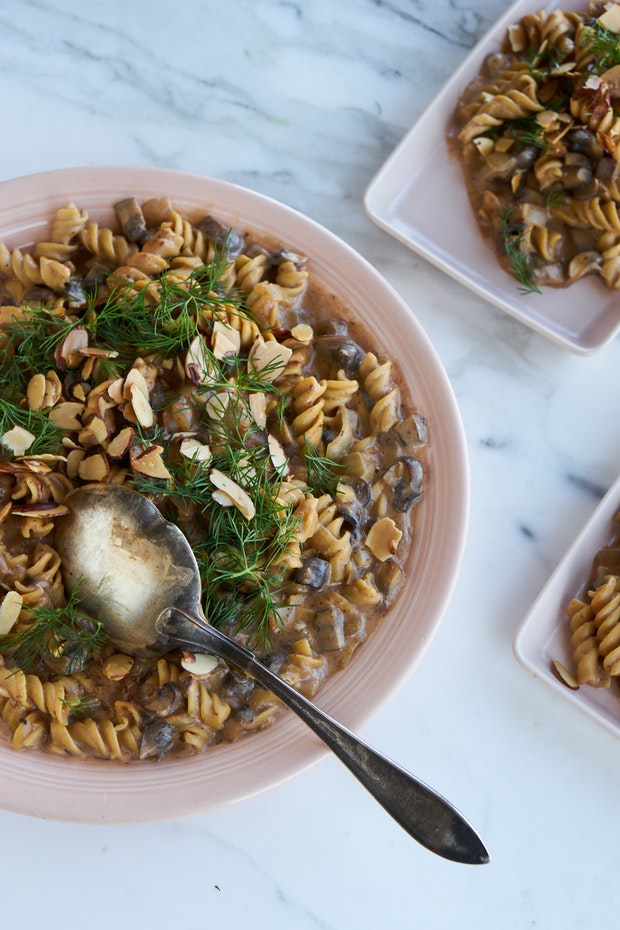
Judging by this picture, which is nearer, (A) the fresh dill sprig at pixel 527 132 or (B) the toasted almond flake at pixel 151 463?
(B) the toasted almond flake at pixel 151 463

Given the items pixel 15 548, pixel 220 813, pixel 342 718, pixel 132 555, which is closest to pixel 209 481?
pixel 132 555

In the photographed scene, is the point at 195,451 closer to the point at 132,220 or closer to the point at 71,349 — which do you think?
the point at 71,349

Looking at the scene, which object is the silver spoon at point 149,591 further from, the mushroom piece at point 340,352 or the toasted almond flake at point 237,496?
the mushroom piece at point 340,352

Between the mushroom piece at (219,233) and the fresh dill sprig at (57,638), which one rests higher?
the mushroom piece at (219,233)

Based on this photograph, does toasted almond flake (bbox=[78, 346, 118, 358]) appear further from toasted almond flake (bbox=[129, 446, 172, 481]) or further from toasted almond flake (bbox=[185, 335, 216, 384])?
toasted almond flake (bbox=[129, 446, 172, 481])

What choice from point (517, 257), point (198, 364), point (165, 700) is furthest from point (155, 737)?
point (517, 257)

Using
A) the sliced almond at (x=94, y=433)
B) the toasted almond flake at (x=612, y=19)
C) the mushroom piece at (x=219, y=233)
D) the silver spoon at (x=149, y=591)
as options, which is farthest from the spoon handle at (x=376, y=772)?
the toasted almond flake at (x=612, y=19)

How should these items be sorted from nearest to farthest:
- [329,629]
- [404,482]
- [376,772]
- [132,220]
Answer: [376,772], [329,629], [404,482], [132,220]
